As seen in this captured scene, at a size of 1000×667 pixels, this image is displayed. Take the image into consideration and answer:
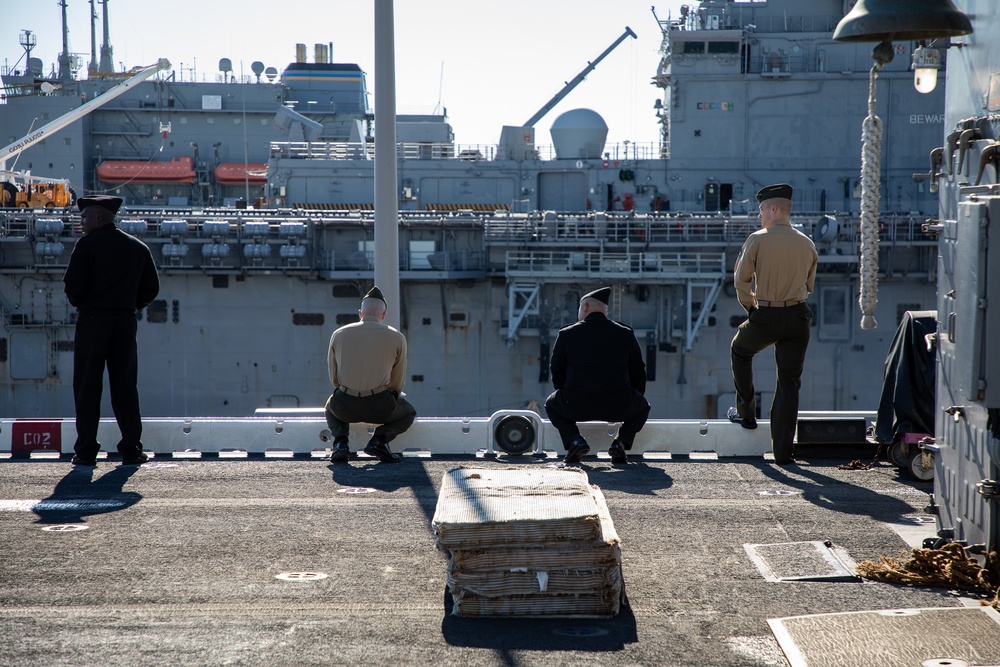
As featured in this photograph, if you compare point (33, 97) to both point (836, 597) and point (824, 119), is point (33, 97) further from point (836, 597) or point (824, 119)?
point (836, 597)

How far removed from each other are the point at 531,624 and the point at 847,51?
102ft

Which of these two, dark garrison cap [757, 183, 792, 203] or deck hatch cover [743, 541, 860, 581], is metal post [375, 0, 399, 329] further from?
deck hatch cover [743, 541, 860, 581]

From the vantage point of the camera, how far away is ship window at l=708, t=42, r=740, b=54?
30109 millimetres

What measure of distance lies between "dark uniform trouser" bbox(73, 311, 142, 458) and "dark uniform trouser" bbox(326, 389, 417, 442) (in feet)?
4.25

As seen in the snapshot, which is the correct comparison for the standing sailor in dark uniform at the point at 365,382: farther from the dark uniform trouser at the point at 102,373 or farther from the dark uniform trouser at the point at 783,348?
the dark uniform trouser at the point at 783,348

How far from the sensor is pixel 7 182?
1211 inches

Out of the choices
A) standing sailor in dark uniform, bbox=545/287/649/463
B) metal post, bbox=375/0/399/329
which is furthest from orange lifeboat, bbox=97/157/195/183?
standing sailor in dark uniform, bbox=545/287/649/463

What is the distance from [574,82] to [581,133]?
9452 millimetres

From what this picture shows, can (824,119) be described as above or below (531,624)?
above

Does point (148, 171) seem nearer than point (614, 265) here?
No

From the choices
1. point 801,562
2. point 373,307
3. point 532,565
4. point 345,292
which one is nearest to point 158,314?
point 345,292

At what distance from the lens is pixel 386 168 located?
26.6 feet

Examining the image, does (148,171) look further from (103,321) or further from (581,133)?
(103,321)

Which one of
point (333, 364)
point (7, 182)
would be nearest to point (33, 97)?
point (7, 182)
